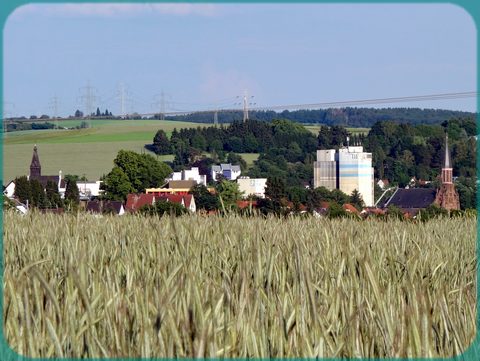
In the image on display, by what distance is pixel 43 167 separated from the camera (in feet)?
247

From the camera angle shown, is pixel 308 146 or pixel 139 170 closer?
pixel 139 170

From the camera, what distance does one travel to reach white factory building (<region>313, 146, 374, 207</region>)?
278 feet

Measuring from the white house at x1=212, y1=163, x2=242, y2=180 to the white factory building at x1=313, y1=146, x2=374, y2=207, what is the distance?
6.21 metres

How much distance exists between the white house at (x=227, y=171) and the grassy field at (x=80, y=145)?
18.4ft

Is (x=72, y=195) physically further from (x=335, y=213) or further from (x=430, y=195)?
(x=430, y=195)

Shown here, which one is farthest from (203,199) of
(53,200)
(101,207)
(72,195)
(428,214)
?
(101,207)

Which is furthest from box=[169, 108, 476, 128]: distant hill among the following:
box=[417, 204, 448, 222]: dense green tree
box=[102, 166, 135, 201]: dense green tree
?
box=[417, 204, 448, 222]: dense green tree

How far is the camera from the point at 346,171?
86188 millimetres

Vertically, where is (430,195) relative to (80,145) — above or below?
below

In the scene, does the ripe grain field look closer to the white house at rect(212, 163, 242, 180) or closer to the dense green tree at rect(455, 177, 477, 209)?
the dense green tree at rect(455, 177, 477, 209)

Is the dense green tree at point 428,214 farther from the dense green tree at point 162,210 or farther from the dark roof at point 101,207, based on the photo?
the dark roof at point 101,207

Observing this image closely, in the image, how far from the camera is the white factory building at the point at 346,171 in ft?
278

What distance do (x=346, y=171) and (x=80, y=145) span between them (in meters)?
21.0

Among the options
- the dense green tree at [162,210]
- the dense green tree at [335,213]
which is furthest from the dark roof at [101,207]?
the dense green tree at [335,213]
